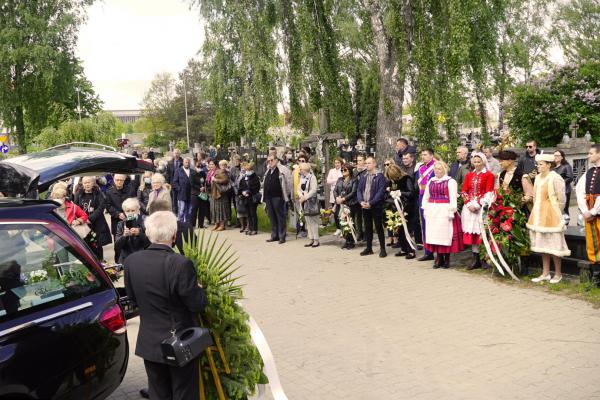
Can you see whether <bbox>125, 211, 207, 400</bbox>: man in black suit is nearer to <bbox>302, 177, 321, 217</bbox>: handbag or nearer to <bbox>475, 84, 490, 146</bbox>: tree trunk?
<bbox>302, 177, 321, 217</bbox>: handbag

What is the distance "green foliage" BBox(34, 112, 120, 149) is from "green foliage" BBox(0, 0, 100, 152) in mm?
1911

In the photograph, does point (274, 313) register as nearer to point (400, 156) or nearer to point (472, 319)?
point (472, 319)

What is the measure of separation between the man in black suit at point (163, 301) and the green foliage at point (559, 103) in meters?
18.2

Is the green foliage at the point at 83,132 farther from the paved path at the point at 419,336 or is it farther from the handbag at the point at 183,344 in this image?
the handbag at the point at 183,344

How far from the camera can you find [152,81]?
3034 inches

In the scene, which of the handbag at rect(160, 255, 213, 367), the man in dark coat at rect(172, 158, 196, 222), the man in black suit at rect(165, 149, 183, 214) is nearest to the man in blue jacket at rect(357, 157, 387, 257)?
the man in dark coat at rect(172, 158, 196, 222)

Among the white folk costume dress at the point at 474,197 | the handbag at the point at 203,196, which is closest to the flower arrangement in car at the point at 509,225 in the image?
the white folk costume dress at the point at 474,197

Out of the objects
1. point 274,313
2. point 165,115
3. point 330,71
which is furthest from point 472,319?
point 165,115

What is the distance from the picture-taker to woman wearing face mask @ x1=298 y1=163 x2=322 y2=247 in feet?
42.4

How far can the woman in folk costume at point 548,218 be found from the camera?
8508 mm

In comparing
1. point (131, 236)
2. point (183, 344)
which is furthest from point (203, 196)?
point (183, 344)

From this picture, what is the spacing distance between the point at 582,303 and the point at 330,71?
33.6ft

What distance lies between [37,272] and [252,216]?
11.3 m

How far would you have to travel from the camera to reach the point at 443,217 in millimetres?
10023
